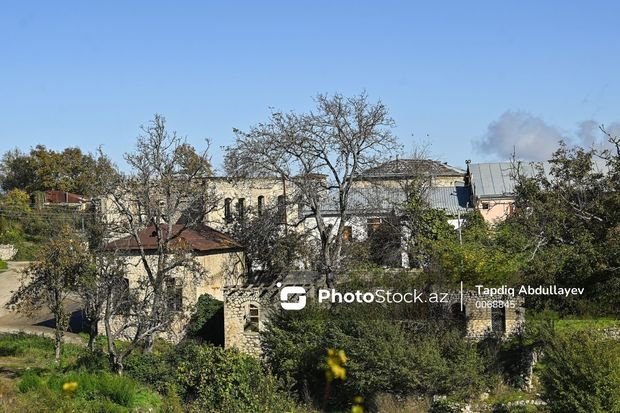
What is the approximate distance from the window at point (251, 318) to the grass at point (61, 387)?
354 cm

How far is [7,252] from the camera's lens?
45.0 m

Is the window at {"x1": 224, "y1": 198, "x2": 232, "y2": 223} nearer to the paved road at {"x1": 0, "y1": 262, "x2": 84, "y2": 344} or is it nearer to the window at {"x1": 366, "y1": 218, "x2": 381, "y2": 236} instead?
the window at {"x1": 366, "y1": 218, "x2": 381, "y2": 236}

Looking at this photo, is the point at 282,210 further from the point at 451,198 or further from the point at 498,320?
the point at 451,198

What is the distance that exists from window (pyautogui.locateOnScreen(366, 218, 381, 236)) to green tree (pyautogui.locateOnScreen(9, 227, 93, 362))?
12260mm

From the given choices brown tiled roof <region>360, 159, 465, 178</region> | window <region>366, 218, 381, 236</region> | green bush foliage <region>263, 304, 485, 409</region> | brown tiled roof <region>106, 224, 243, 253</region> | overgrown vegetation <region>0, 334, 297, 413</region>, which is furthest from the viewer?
window <region>366, 218, 381, 236</region>

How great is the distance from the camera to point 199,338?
2253 cm

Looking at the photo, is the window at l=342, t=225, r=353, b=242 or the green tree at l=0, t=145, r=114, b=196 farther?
the green tree at l=0, t=145, r=114, b=196

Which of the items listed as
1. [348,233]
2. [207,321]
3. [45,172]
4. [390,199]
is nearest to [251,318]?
[207,321]

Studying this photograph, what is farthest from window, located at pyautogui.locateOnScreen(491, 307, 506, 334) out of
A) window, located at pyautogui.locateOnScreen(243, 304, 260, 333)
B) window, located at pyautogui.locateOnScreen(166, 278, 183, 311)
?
window, located at pyautogui.locateOnScreen(166, 278, 183, 311)

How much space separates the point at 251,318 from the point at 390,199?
1352cm

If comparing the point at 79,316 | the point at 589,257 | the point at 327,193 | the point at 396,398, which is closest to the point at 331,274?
the point at 327,193

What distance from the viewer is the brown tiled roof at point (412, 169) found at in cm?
2969

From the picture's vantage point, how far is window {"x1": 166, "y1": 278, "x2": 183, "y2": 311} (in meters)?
22.3

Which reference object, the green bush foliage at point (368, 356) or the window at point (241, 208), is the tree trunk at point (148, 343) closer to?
the green bush foliage at point (368, 356)
